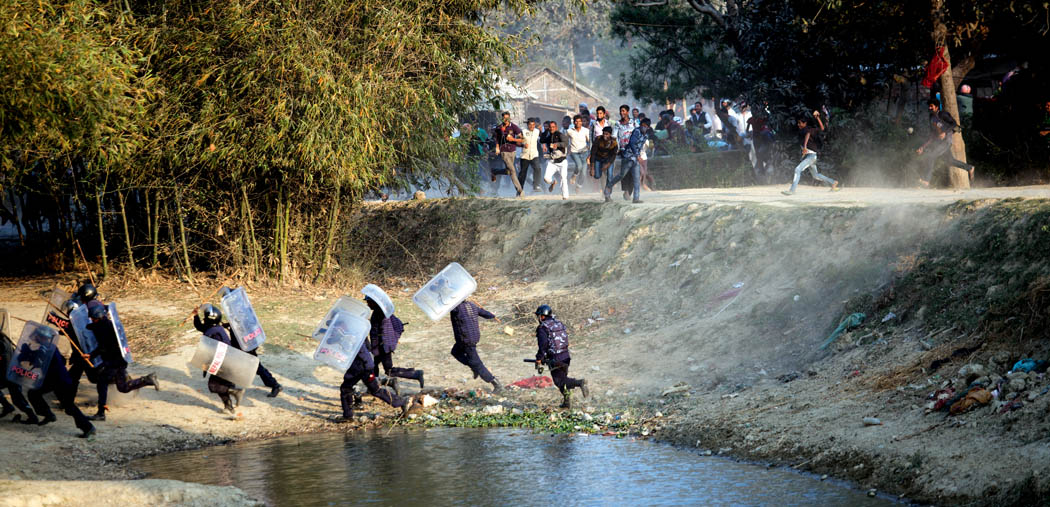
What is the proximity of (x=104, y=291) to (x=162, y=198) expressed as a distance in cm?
182

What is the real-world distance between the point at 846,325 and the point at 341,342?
5754 millimetres

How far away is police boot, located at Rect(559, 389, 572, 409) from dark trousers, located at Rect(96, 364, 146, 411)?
4.60m

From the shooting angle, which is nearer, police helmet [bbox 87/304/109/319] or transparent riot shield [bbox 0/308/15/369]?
transparent riot shield [bbox 0/308/15/369]

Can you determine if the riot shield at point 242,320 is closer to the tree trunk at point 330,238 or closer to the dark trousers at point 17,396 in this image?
the dark trousers at point 17,396

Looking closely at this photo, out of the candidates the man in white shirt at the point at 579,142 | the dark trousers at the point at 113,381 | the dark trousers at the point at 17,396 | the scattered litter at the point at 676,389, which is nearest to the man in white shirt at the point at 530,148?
the man in white shirt at the point at 579,142

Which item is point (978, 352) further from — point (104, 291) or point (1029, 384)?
point (104, 291)

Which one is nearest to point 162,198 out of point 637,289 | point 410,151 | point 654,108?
point 410,151

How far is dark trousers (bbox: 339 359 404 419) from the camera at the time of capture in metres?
11.4

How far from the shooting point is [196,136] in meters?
15.2

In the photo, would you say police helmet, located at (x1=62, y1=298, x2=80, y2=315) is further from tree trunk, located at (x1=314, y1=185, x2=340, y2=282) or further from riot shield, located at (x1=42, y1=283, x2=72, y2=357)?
tree trunk, located at (x1=314, y1=185, x2=340, y2=282)

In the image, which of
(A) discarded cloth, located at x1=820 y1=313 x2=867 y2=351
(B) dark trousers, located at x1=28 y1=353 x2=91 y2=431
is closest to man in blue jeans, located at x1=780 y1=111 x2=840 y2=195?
(A) discarded cloth, located at x1=820 y1=313 x2=867 y2=351

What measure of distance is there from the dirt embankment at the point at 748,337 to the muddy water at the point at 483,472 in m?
0.53

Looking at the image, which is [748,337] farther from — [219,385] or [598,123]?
[598,123]

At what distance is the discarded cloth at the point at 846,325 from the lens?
38.8 ft
